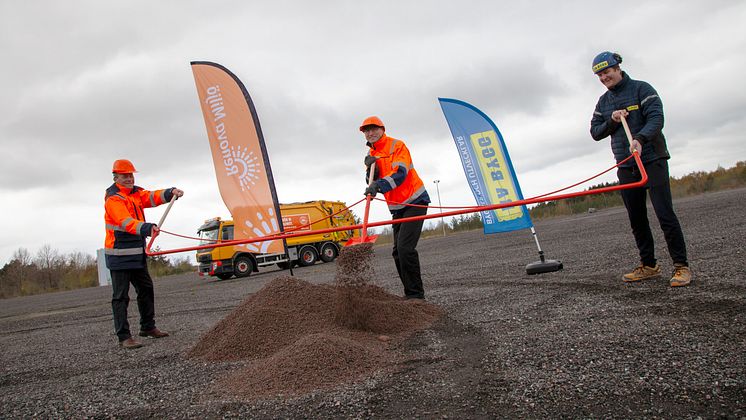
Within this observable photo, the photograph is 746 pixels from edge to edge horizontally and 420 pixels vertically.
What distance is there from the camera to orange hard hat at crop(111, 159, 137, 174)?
5.13 m

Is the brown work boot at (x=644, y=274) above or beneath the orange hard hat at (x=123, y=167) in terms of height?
beneath

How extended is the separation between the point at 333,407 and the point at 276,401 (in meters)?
0.37

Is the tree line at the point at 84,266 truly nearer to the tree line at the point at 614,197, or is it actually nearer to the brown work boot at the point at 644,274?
the tree line at the point at 614,197

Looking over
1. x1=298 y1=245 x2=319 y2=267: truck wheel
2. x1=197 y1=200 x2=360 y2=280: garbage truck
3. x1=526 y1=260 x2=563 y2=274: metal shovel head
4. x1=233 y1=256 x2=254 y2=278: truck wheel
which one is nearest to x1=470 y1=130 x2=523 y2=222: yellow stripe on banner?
x1=526 y1=260 x2=563 y2=274: metal shovel head

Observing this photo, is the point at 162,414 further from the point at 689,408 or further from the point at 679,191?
the point at 679,191

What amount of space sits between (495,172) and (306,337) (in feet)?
15.1

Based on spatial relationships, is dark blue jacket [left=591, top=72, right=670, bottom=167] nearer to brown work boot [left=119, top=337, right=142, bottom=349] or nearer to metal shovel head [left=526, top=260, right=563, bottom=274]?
metal shovel head [left=526, top=260, right=563, bottom=274]

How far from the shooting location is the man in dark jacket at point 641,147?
13.4 ft

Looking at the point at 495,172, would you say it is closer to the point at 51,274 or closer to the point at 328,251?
the point at 328,251

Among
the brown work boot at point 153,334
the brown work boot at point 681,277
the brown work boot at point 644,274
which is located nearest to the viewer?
the brown work boot at point 681,277

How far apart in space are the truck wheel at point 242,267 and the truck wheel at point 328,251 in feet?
10.6

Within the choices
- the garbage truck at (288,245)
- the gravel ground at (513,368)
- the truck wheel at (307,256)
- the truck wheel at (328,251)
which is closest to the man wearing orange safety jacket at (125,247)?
the gravel ground at (513,368)

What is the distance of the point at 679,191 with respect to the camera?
30641mm

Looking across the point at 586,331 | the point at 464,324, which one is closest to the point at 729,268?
the point at 586,331
